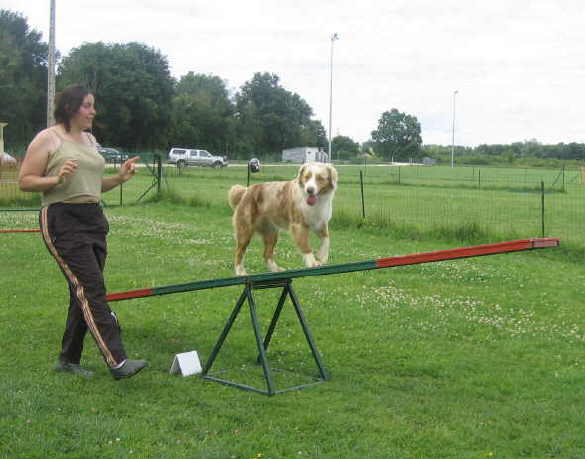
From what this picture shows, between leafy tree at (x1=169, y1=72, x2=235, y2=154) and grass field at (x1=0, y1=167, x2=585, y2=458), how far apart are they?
247 ft

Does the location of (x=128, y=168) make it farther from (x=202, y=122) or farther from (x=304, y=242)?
(x=202, y=122)

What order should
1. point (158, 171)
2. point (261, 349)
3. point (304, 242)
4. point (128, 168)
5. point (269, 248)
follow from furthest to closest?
1. point (158, 171)
2. point (269, 248)
3. point (304, 242)
4. point (128, 168)
5. point (261, 349)

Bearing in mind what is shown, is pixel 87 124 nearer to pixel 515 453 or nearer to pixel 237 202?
pixel 515 453

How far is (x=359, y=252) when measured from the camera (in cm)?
1319

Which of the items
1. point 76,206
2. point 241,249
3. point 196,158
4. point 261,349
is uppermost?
point 196,158

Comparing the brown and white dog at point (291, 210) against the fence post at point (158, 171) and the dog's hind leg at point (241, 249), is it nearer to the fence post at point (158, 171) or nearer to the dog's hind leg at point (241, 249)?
the dog's hind leg at point (241, 249)

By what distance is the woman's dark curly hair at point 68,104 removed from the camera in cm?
553

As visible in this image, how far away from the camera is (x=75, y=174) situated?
551 centimetres

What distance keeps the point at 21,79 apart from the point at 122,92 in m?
10.3

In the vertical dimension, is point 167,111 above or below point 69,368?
above

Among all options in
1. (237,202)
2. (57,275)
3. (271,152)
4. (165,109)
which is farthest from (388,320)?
(271,152)

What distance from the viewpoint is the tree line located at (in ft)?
229

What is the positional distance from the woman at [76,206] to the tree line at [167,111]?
56.8 meters

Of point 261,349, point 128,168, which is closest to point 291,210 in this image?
point 128,168
